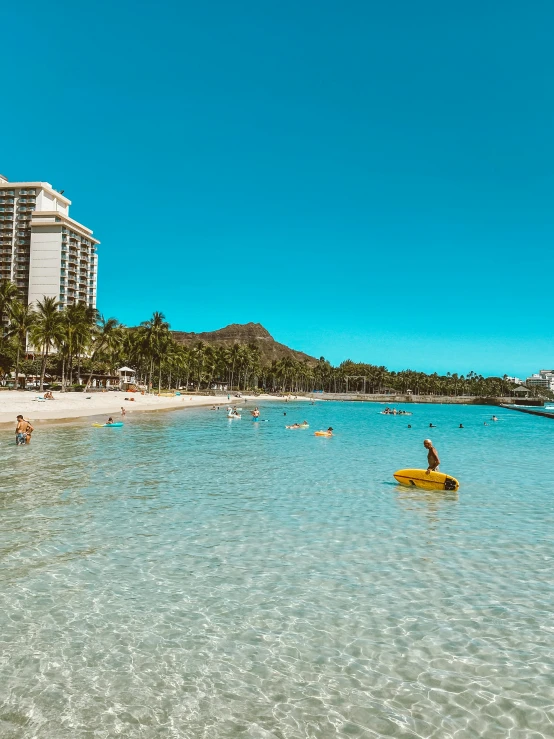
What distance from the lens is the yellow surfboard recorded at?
18953 millimetres

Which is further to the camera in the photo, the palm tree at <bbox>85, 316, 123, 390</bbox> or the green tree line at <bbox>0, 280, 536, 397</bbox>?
the palm tree at <bbox>85, 316, 123, 390</bbox>

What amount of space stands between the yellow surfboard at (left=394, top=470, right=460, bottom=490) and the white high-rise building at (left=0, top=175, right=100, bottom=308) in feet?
432

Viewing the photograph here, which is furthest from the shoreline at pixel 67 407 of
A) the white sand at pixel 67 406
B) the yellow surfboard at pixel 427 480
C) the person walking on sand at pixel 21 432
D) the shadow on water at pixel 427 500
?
the shadow on water at pixel 427 500

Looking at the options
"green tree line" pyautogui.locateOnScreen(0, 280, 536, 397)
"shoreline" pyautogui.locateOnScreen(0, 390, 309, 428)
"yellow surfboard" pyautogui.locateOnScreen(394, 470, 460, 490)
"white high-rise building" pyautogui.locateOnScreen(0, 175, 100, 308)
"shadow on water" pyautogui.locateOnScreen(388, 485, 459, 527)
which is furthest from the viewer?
"white high-rise building" pyautogui.locateOnScreen(0, 175, 100, 308)

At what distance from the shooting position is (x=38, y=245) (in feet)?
463

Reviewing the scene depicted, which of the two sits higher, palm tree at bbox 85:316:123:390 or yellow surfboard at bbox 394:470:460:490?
palm tree at bbox 85:316:123:390

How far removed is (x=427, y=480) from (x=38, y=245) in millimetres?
144488

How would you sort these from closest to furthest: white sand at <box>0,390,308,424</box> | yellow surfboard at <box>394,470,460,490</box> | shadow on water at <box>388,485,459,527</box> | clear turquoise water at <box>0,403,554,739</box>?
clear turquoise water at <box>0,403,554,739</box>, shadow on water at <box>388,485,459,527</box>, yellow surfboard at <box>394,470,460,490</box>, white sand at <box>0,390,308,424</box>

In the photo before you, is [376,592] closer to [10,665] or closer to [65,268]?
[10,665]

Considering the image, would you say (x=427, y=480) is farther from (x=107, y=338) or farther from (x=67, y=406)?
(x=107, y=338)

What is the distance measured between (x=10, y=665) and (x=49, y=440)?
A: 26.4 meters

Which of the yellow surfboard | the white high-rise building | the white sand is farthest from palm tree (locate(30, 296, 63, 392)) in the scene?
the yellow surfboard

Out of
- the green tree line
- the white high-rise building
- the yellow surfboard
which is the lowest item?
the yellow surfboard

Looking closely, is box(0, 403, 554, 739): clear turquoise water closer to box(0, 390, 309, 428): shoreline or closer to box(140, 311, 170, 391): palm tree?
box(0, 390, 309, 428): shoreline
